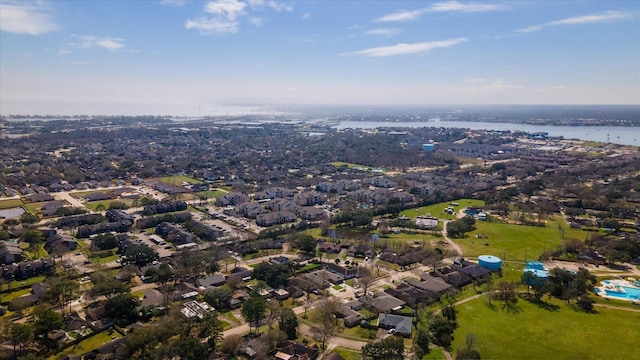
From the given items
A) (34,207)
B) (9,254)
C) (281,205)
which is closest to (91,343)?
(9,254)

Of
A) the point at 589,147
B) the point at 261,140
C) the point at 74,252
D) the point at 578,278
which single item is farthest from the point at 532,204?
the point at 261,140

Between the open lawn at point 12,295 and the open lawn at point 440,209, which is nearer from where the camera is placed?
the open lawn at point 12,295

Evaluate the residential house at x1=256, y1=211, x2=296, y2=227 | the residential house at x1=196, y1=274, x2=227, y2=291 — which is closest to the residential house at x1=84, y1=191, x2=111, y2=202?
the residential house at x1=256, y1=211, x2=296, y2=227

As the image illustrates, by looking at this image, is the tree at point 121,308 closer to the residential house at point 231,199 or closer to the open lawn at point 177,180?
the residential house at point 231,199

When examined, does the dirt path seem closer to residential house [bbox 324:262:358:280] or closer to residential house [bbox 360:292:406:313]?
residential house [bbox 324:262:358:280]

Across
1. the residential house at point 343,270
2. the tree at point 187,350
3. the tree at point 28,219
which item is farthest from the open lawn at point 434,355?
the tree at point 28,219

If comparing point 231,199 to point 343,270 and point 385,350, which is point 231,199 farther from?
point 385,350
